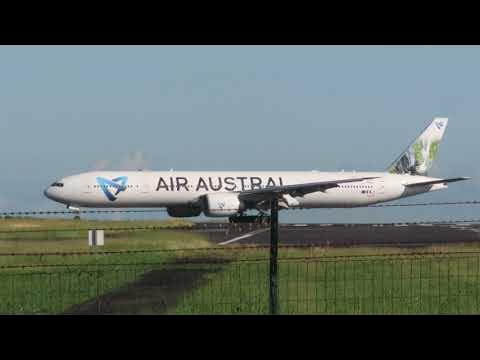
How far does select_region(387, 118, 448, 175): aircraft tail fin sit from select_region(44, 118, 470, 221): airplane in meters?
5.16

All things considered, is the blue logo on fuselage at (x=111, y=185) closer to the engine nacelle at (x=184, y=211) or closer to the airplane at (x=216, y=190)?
the airplane at (x=216, y=190)

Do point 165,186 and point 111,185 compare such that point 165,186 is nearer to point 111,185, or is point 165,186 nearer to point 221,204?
point 111,185

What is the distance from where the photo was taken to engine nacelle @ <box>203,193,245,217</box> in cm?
4519

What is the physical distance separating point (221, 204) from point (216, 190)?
11.7 ft

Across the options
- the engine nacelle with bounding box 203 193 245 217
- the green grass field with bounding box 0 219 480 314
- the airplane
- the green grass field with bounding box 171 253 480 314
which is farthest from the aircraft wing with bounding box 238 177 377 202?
the green grass field with bounding box 171 253 480 314

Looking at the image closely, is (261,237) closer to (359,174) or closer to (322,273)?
(322,273)

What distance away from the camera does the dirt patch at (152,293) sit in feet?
48.0

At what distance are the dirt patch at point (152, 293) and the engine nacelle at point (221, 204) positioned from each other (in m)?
23.7

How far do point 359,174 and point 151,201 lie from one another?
50.0 feet

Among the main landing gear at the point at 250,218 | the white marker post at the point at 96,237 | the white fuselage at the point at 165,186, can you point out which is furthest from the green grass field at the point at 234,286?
the main landing gear at the point at 250,218
